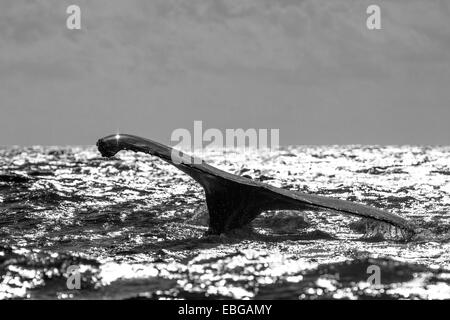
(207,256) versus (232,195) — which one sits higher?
(232,195)

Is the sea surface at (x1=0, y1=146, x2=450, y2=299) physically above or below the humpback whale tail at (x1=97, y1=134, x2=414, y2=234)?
below

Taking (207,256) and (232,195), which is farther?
(232,195)

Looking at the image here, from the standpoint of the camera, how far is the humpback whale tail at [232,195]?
1138cm

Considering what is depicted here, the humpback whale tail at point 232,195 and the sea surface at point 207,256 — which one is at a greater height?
the humpback whale tail at point 232,195

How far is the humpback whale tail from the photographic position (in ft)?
37.3

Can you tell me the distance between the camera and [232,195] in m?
12.0

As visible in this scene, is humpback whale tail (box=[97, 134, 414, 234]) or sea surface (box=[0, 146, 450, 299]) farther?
humpback whale tail (box=[97, 134, 414, 234])

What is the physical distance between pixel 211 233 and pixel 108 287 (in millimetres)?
4342

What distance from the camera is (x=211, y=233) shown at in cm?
1286

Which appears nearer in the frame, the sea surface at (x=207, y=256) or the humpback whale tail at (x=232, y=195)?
the sea surface at (x=207, y=256)
